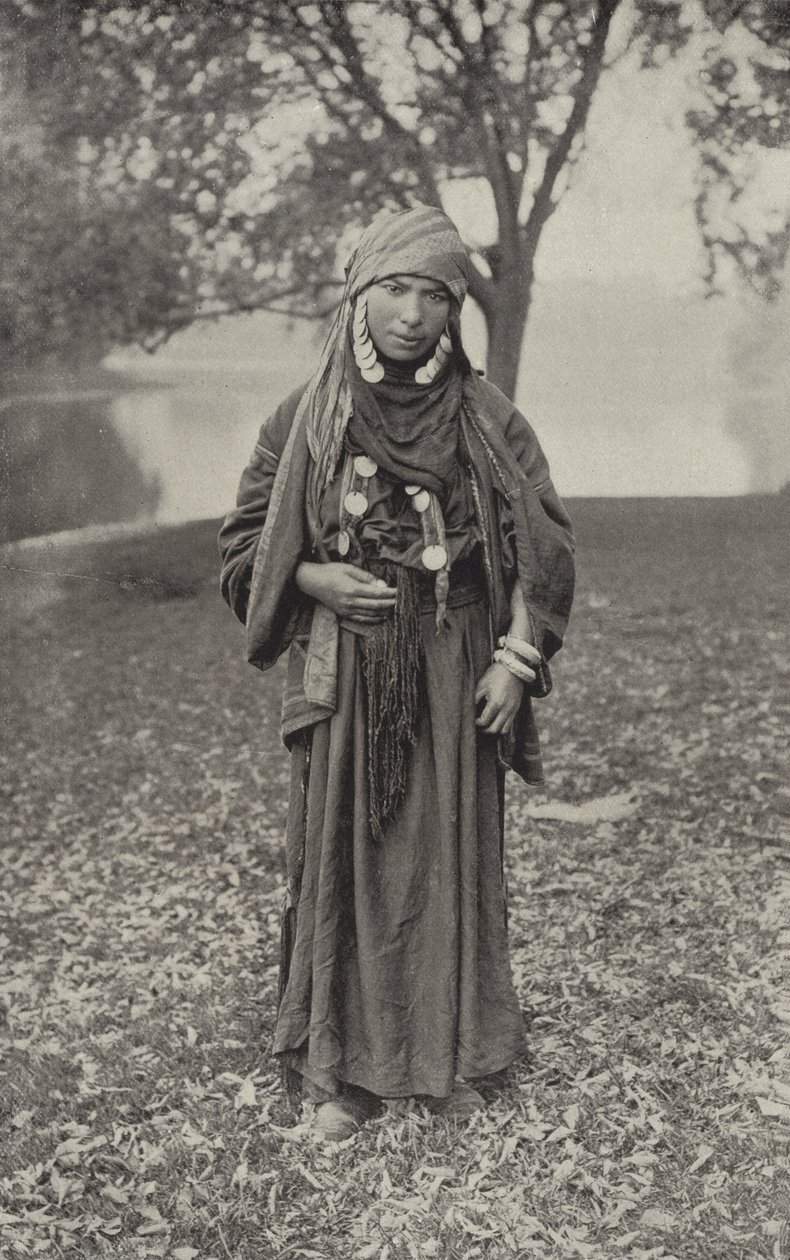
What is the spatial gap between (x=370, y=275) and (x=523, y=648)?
3.40 ft

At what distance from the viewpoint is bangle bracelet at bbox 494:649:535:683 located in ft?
10.4

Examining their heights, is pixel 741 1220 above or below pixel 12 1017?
above

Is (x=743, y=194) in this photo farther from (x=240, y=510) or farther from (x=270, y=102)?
(x=240, y=510)

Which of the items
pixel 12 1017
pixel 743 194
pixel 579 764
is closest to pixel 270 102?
pixel 743 194

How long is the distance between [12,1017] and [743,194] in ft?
20.6

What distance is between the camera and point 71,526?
335 inches

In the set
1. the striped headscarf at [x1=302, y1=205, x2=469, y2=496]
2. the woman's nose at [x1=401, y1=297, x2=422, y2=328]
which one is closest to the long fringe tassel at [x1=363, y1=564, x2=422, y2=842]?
the striped headscarf at [x1=302, y1=205, x2=469, y2=496]

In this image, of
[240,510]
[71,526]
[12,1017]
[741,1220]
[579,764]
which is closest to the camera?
[741,1220]

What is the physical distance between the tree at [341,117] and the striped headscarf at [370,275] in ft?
14.8

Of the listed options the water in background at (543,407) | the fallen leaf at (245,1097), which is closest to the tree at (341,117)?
the water in background at (543,407)

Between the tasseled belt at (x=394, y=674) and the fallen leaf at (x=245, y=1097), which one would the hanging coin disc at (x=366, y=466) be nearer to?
the tasseled belt at (x=394, y=674)

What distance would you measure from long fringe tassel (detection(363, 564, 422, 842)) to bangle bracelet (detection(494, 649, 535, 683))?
0.71 ft

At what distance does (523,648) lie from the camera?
10.4ft

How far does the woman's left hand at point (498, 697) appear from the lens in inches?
125
